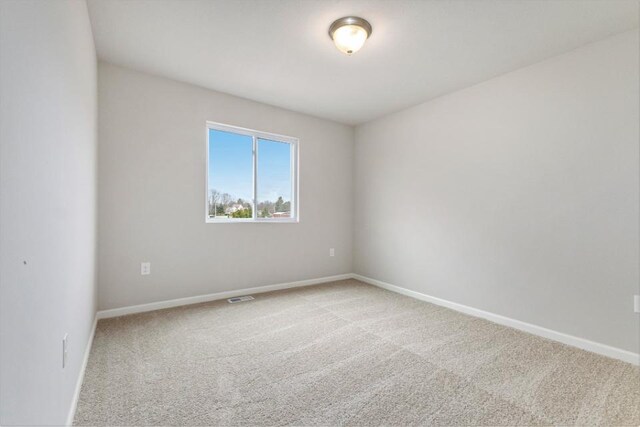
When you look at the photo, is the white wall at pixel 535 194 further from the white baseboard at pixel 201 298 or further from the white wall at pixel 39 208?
the white wall at pixel 39 208

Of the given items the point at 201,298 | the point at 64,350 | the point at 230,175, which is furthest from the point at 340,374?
the point at 230,175

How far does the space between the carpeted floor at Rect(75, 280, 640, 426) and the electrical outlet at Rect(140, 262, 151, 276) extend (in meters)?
0.40

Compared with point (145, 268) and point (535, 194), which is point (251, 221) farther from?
point (535, 194)

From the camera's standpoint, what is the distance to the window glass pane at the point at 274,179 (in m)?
3.73

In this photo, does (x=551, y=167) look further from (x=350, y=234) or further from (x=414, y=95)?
(x=350, y=234)

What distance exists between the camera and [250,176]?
3.64m

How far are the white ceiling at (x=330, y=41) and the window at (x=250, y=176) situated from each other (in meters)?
0.64

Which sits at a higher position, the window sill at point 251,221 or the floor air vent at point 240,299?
the window sill at point 251,221

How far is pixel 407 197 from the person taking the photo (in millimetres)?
3645

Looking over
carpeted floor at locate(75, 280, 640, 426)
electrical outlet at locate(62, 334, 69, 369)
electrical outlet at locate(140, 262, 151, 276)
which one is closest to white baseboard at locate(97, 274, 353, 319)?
carpeted floor at locate(75, 280, 640, 426)

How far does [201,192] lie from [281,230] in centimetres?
112

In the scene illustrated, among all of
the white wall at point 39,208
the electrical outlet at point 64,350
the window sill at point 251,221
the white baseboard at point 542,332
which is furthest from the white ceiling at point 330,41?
the white baseboard at point 542,332

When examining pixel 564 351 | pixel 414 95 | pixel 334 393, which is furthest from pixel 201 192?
pixel 564 351

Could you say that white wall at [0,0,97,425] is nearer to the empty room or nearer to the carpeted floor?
the empty room
